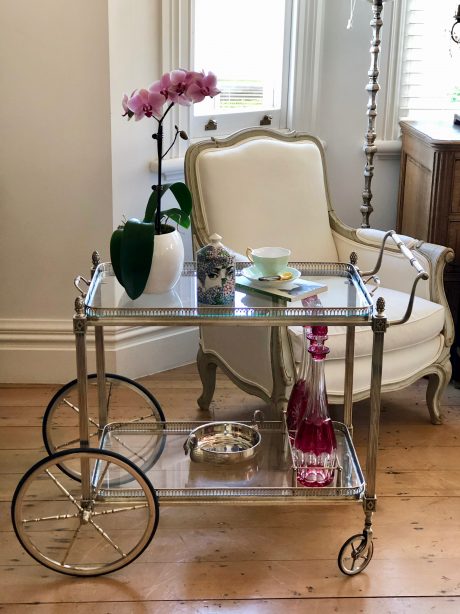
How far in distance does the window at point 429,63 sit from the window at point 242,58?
0.48 metres

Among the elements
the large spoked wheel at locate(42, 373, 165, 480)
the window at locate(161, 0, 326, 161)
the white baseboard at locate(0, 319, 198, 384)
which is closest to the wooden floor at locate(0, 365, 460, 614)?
the large spoked wheel at locate(42, 373, 165, 480)

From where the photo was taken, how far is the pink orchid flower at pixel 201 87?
2.07 metres

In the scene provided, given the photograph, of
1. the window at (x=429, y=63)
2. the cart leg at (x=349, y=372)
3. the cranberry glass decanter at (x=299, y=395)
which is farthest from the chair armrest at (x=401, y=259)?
Answer: the window at (x=429, y=63)

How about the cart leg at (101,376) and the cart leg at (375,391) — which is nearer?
the cart leg at (375,391)

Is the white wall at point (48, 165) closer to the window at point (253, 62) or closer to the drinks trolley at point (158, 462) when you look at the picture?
the window at point (253, 62)

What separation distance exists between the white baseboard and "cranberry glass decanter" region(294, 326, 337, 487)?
1.09m

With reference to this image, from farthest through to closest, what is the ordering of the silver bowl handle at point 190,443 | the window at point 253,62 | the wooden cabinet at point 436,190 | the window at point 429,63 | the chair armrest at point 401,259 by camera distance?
1. the window at point 429,63
2. the window at point 253,62
3. the wooden cabinet at point 436,190
4. the chair armrest at point 401,259
5. the silver bowl handle at point 190,443

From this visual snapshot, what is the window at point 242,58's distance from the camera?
129 inches

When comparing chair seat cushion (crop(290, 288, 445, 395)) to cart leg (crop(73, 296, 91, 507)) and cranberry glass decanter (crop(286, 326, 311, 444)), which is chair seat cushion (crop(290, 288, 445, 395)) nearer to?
cranberry glass decanter (crop(286, 326, 311, 444))

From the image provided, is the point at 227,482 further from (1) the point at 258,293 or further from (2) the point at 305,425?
(1) the point at 258,293

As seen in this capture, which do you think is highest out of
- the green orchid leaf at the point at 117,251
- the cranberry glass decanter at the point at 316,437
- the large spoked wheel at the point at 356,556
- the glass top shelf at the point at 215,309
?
the green orchid leaf at the point at 117,251

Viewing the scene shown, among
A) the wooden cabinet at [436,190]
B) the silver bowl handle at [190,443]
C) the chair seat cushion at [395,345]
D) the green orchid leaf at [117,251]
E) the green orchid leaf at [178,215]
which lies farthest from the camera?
the wooden cabinet at [436,190]

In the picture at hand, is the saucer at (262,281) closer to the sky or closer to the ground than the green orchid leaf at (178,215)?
closer to the ground

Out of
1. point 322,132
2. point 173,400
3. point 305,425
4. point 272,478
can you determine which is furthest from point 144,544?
point 322,132
